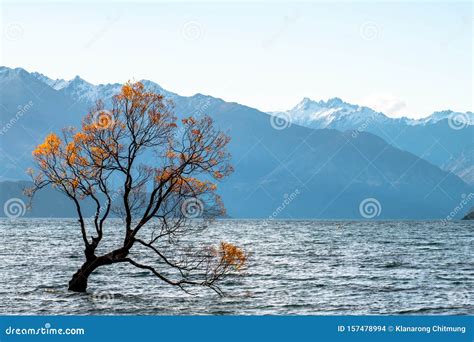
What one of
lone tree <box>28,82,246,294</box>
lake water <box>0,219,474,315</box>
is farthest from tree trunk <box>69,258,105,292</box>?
lake water <box>0,219,474,315</box>

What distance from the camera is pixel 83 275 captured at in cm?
4359

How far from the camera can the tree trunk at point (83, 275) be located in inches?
1592

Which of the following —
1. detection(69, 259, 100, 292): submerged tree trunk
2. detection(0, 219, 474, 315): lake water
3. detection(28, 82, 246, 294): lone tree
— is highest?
detection(28, 82, 246, 294): lone tree

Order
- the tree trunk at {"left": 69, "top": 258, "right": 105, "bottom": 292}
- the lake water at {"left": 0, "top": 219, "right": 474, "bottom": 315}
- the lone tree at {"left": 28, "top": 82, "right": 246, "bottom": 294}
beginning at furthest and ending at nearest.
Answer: the lake water at {"left": 0, "top": 219, "right": 474, "bottom": 315} < the tree trunk at {"left": 69, "top": 258, "right": 105, "bottom": 292} < the lone tree at {"left": 28, "top": 82, "right": 246, "bottom": 294}

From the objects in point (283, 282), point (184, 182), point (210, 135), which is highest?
point (210, 135)

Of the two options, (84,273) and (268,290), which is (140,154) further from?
(268,290)

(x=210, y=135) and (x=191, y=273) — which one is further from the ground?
(x=210, y=135)

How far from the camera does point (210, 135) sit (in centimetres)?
3772

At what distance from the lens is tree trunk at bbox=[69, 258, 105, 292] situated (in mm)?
40438

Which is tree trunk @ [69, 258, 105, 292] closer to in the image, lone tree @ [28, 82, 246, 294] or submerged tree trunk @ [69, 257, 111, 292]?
submerged tree trunk @ [69, 257, 111, 292]
